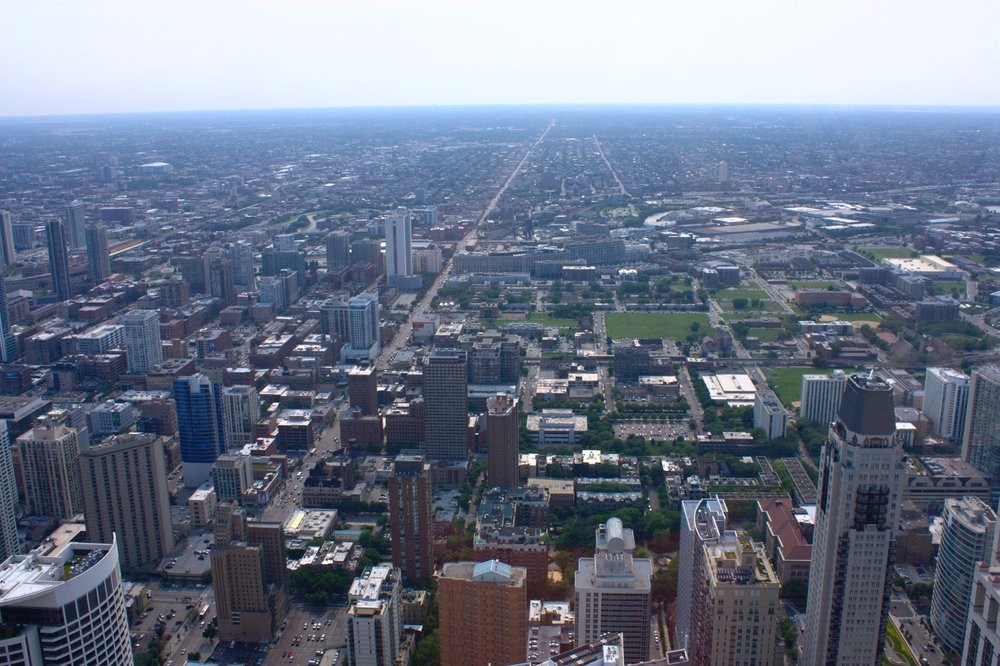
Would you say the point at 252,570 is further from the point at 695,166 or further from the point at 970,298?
the point at 695,166

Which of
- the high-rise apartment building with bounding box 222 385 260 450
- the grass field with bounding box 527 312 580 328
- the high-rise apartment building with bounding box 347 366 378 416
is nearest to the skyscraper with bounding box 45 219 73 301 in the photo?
the high-rise apartment building with bounding box 222 385 260 450

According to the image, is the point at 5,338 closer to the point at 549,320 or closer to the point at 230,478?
the point at 230,478

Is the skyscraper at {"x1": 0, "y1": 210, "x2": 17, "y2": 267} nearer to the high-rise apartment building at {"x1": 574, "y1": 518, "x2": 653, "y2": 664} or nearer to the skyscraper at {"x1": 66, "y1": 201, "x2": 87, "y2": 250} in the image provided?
the skyscraper at {"x1": 66, "y1": 201, "x2": 87, "y2": 250}

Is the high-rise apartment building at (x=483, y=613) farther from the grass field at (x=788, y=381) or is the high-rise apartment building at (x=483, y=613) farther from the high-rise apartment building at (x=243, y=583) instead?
the grass field at (x=788, y=381)

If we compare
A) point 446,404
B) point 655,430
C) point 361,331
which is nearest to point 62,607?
point 446,404

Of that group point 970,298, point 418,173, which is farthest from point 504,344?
point 418,173
